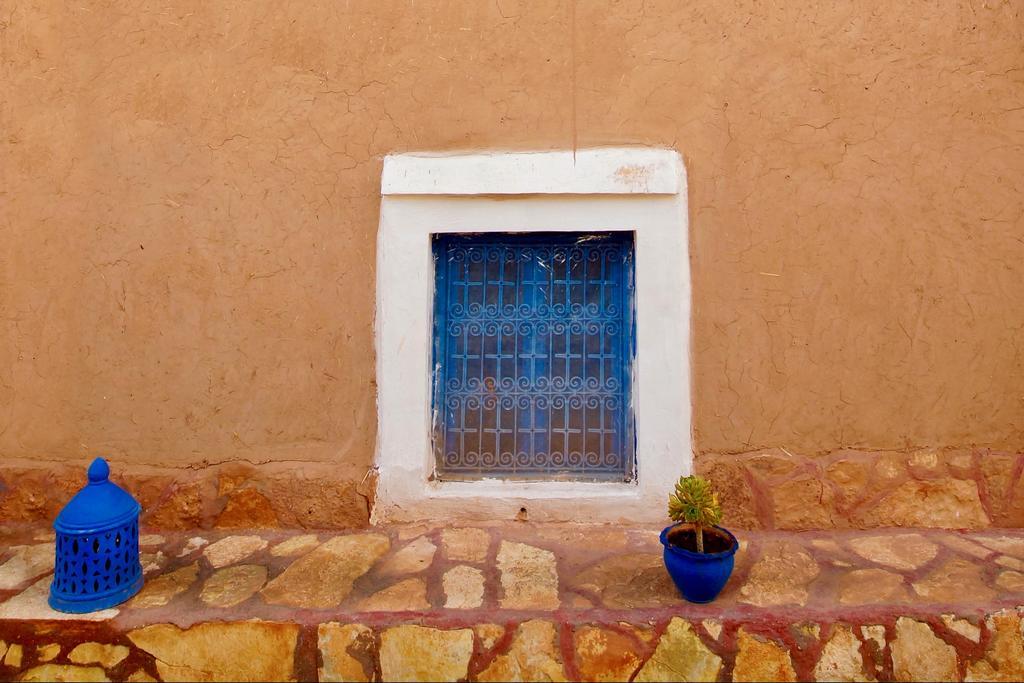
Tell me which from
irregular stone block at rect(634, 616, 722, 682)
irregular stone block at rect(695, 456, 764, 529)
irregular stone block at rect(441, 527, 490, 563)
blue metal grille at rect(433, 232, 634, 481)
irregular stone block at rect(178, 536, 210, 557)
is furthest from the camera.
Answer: blue metal grille at rect(433, 232, 634, 481)

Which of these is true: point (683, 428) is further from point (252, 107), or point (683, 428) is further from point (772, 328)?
point (252, 107)

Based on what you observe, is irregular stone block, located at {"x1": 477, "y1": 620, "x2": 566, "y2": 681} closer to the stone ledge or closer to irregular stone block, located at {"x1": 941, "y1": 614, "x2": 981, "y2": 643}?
the stone ledge

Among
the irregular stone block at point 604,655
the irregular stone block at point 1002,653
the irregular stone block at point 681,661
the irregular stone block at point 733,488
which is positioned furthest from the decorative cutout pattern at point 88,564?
the irregular stone block at point 1002,653

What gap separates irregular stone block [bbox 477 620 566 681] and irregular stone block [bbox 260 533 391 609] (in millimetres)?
627

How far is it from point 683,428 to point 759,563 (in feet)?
2.06

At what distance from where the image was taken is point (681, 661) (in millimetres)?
2160

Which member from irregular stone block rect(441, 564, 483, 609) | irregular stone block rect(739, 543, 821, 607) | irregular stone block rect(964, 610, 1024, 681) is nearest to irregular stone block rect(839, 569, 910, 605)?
irregular stone block rect(739, 543, 821, 607)

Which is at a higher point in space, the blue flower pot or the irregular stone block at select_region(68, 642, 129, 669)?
the blue flower pot

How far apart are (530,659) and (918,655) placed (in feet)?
4.42

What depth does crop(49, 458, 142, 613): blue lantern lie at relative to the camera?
7.38 feet

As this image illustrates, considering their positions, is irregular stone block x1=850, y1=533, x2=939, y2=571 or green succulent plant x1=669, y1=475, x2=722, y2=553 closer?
green succulent plant x1=669, y1=475, x2=722, y2=553

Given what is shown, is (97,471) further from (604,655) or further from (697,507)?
(697,507)

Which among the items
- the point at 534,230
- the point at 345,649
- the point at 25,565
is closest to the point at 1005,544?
the point at 534,230

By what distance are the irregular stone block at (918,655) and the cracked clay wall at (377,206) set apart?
26.6 inches
